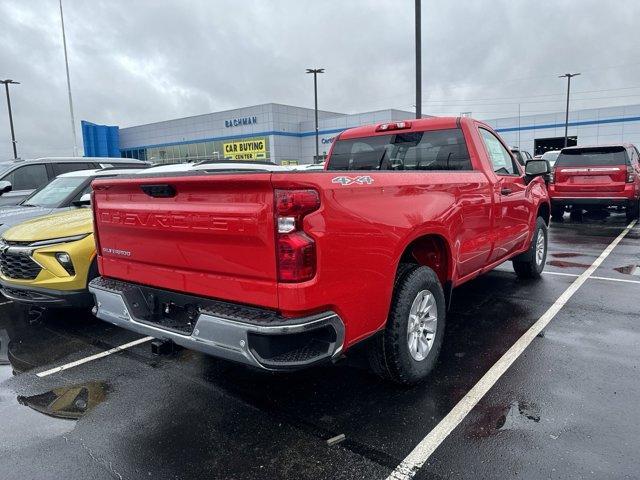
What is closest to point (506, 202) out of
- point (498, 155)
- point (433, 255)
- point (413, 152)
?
point (498, 155)

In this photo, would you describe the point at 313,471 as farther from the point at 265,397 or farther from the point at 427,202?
the point at 427,202

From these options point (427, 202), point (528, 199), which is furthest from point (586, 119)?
point (427, 202)

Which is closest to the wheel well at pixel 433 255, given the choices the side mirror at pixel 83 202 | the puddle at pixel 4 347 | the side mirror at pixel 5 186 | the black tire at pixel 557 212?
the puddle at pixel 4 347

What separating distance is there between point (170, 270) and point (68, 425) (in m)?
1.26

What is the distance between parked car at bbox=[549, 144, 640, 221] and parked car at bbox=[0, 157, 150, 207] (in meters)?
9.69

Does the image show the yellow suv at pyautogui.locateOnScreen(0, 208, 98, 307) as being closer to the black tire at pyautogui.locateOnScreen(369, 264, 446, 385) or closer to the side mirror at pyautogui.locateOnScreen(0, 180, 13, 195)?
the black tire at pyautogui.locateOnScreen(369, 264, 446, 385)

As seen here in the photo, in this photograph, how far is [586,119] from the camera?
45719 mm

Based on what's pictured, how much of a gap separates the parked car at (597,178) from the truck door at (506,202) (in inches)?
259

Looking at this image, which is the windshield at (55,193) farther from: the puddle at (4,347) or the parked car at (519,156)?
the parked car at (519,156)

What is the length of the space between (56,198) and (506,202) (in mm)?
6173

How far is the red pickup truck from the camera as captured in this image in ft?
8.34

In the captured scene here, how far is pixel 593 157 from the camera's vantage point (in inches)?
445

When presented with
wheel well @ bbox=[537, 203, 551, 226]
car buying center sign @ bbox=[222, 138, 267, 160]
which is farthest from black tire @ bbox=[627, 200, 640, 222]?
car buying center sign @ bbox=[222, 138, 267, 160]

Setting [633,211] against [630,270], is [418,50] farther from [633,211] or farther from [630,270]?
[630,270]
